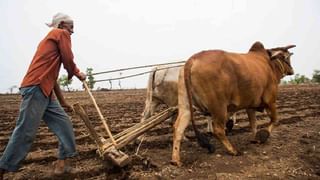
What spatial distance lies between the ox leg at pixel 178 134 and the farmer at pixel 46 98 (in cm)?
144

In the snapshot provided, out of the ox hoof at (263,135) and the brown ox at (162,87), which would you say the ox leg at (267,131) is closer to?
the ox hoof at (263,135)

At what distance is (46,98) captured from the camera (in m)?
4.59

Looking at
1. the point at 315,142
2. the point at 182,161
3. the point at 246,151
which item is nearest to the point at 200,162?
the point at 182,161

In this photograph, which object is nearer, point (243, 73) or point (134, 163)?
point (134, 163)

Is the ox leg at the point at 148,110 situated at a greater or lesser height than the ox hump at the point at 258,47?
lesser

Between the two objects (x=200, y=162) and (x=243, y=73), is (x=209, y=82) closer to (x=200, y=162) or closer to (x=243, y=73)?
(x=243, y=73)

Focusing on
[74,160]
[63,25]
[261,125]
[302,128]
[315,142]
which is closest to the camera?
[63,25]

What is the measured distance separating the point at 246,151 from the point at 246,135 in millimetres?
1469

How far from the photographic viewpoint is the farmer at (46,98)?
4.38m

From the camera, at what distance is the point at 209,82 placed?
17.3 feet

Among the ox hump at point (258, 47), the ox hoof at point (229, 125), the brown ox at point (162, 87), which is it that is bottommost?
the ox hoof at point (229, 125)

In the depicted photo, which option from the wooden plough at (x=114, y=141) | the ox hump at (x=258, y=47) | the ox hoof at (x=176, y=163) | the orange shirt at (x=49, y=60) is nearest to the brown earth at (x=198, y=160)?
the ox hoof at (x=176, y=163)

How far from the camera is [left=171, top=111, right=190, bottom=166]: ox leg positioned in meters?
5.17

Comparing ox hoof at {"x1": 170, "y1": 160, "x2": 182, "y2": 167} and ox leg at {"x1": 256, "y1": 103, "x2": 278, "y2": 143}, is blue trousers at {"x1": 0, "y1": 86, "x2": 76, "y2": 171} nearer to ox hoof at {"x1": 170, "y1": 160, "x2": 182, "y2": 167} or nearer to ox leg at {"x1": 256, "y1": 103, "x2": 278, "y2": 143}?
ox hoof at {"x1": 170, "y1": 160, "x2": 182, "y2": 167}
